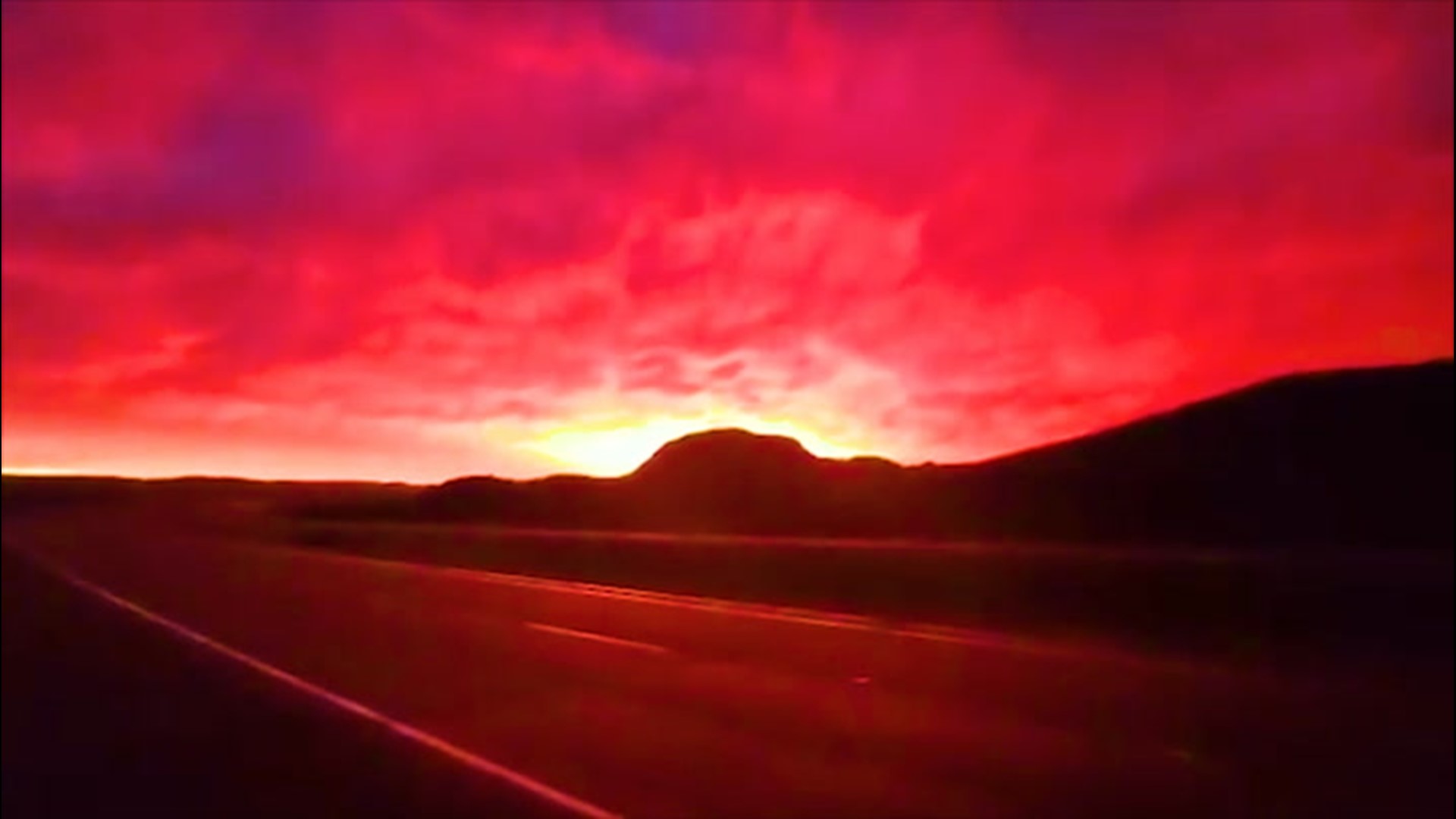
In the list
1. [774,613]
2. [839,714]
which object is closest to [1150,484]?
[774,613]

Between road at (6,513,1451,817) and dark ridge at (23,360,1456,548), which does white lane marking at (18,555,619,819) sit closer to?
road at (6,513,1451,817)

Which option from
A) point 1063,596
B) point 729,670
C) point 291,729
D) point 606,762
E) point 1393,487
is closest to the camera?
point 606,762

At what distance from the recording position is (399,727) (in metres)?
16.7

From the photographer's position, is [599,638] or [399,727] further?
[599,638]

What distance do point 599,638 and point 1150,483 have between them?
1039 inches

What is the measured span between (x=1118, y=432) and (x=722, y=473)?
11857 millimetres

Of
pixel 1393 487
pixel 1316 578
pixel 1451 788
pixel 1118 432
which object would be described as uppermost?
pixel 1118 432

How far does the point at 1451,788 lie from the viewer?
13.5 meters

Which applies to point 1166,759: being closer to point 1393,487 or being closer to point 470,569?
point 1393,487

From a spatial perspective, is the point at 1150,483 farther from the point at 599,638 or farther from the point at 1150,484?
the point at 599,638

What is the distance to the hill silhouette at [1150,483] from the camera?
3909cm

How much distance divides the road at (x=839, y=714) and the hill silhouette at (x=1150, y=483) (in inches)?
384

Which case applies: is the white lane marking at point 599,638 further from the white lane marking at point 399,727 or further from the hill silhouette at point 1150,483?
the hill silhouette at point 1150,483

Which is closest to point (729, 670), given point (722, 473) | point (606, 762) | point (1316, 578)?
point (1316, 578)
